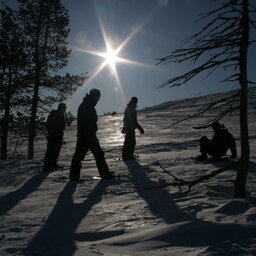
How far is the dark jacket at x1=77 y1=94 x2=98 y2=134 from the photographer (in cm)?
588

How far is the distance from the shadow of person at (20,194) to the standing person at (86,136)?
813 mm

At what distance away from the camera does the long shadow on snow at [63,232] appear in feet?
8.19

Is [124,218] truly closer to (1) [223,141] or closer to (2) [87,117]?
(2) [87,117]

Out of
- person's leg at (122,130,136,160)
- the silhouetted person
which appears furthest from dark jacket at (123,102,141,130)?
the silhouetted person

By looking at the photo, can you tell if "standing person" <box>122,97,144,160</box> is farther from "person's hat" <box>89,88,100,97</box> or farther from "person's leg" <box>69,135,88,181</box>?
"person's leg" <box>69,135,88,181</box>

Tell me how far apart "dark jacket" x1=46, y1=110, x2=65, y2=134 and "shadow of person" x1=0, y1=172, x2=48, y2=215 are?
5.05 ft

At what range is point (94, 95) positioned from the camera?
5.98 m

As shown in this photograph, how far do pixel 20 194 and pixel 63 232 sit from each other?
2262 mm

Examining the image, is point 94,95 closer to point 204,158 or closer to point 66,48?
point 204,158

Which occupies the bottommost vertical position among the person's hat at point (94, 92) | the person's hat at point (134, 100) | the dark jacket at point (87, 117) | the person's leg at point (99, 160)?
the person's leg at point (99, 160)

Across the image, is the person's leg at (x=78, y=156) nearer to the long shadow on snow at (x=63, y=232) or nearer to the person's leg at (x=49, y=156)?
the long shadow on snow at (x=63, y=232)

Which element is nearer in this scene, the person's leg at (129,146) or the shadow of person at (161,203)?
the shadow of person at (161,203)

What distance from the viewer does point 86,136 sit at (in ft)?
19.4

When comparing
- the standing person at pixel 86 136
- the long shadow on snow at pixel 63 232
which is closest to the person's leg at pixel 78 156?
the standing person at pixel 86 136
